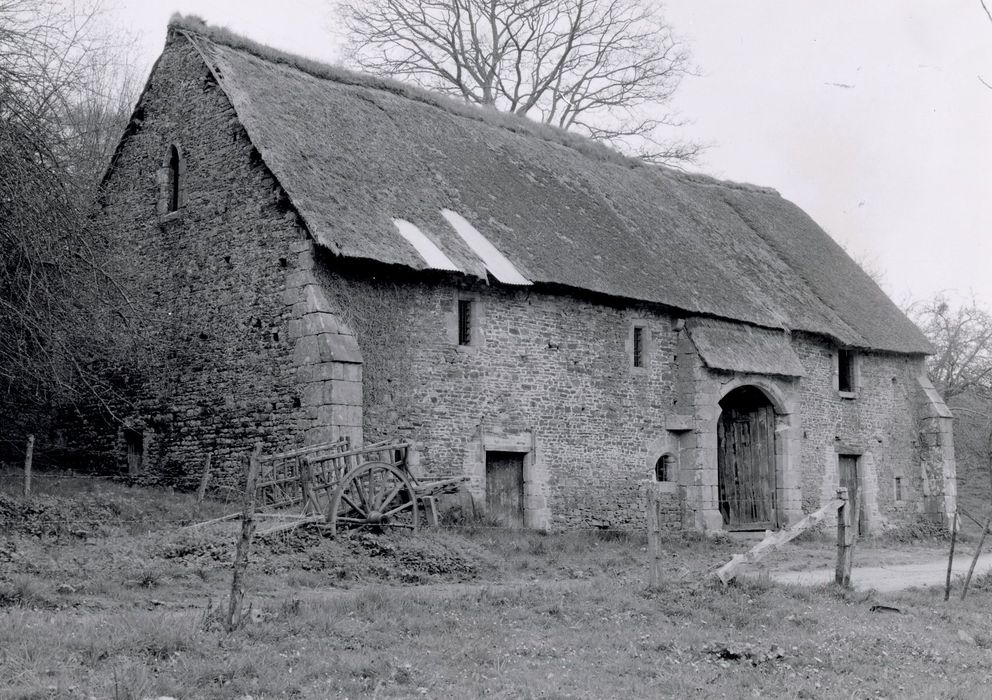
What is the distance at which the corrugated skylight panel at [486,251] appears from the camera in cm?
1823

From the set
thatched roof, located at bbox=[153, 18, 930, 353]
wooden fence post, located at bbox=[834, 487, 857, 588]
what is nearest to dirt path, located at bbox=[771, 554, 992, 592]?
wooden fence post, located at bbox=[834, 487, 857, 588]

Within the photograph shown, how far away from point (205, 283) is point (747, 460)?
38.2 ft

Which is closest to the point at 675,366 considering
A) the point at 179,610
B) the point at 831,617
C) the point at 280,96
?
the point at 280,96

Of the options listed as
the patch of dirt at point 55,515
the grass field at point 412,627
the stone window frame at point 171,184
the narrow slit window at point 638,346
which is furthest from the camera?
the narrow slit window at point 638,346

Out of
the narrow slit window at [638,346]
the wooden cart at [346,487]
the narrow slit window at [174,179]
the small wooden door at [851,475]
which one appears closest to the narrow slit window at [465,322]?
the wooden cart at [346,487]

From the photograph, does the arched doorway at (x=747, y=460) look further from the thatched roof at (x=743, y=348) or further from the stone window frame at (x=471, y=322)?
the stone window frame at (x=471, y=322)

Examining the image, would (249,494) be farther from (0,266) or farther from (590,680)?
(0,266)

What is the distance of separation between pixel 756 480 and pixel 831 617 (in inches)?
480

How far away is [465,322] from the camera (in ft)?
61.1

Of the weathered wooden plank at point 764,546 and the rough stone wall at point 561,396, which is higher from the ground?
the rough stone wall at point 561,396

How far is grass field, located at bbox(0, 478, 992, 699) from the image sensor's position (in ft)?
27.2

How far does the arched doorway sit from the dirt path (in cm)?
447

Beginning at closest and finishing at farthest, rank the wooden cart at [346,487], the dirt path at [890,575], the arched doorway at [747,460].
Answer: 1. the wooden cart at [346,487]
2. the dirt path at [890,575]
3. the arched doorway at [747,460]

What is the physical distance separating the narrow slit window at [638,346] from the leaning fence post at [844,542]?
7.50 meters
